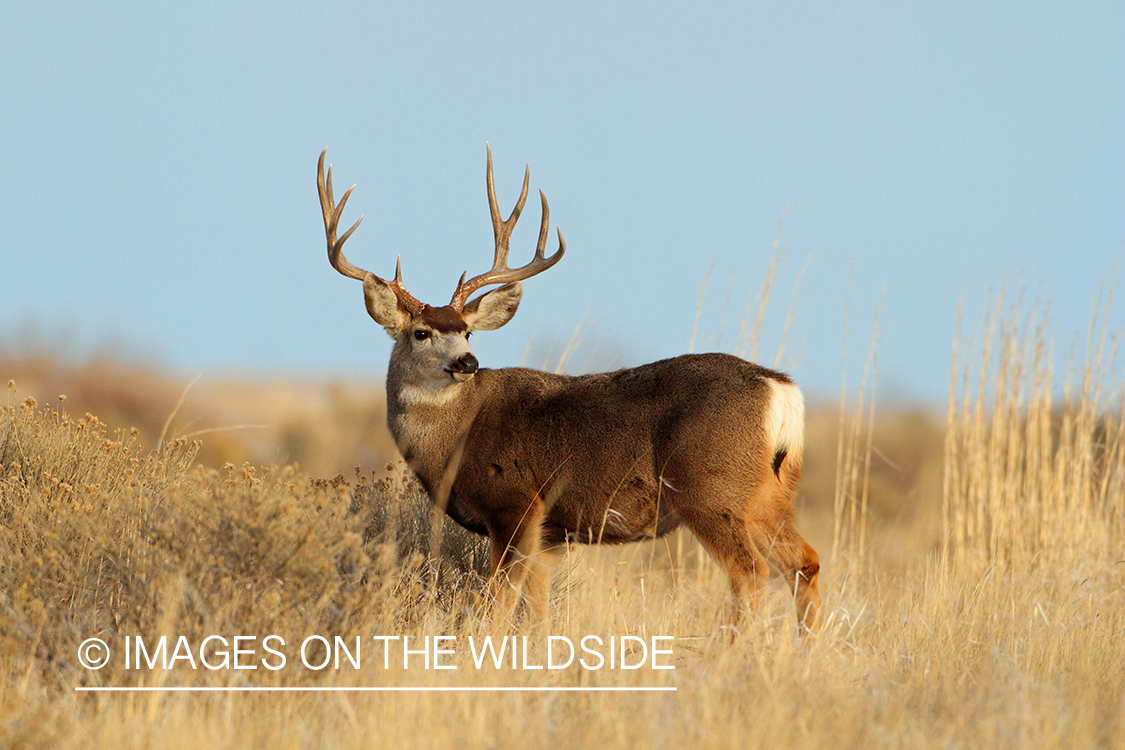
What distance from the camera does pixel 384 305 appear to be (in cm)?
593

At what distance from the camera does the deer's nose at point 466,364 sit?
5535 mm

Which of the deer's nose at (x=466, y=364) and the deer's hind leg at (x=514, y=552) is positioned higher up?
the deer's nose at (x=466, y=364)

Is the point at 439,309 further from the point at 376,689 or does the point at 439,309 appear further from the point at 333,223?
the point at 376,689

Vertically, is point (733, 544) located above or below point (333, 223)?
below

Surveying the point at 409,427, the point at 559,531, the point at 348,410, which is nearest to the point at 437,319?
the point at 409,427

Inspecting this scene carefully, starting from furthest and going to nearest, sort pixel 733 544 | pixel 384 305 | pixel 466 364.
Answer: pixel 384 305, pixel 466 364, pixel 733 544

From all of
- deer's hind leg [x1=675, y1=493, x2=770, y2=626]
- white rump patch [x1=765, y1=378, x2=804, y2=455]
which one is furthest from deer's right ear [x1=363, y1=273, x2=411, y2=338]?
white rump patch [x1=765, y1=378, x2=804, y2=455]

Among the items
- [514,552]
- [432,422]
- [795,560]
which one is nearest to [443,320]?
[432,422]

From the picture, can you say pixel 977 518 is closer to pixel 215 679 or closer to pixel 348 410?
pixel 215 679

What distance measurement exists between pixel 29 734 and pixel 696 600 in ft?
11.8

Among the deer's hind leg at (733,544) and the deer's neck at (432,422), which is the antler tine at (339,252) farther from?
the deer's hind leg at (733,544)

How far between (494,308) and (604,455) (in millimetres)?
1280

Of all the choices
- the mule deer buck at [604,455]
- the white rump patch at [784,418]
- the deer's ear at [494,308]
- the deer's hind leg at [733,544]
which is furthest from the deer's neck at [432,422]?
the white rump patch at [784,418]

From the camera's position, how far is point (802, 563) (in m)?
5.42
